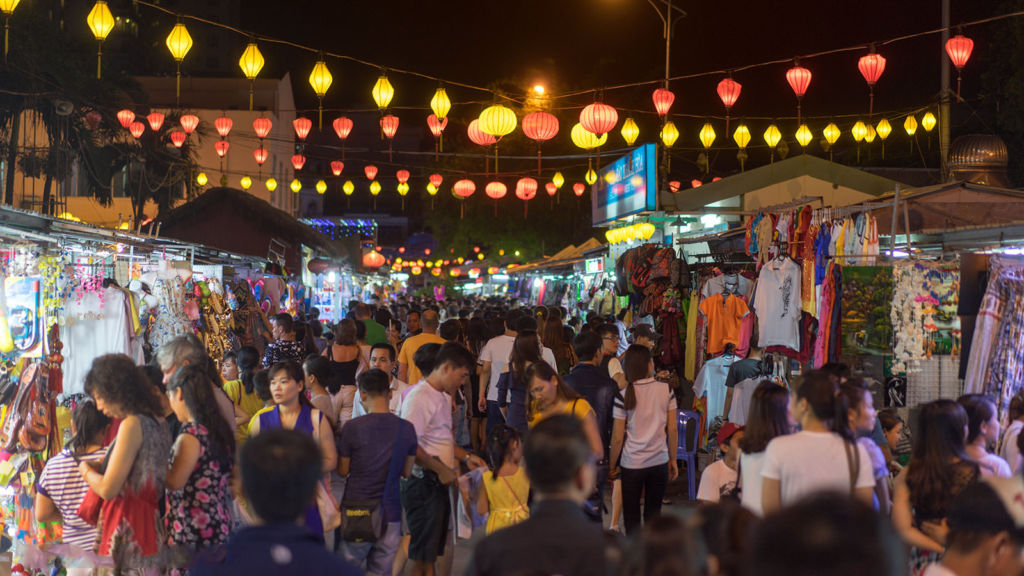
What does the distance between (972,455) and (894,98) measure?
28.5m

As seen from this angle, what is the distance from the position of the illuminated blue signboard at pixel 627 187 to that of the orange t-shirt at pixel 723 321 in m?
2.64

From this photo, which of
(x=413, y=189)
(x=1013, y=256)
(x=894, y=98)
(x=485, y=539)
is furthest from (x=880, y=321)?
(x=413, y=189)

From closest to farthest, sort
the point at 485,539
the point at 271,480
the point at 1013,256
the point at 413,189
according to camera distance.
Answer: the point at 271,480, the point at 485,539, the point at 1013,256, the point at 413,189

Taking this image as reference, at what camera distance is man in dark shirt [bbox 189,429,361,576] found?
8.70ft

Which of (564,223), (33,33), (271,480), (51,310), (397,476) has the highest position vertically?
(33,33)

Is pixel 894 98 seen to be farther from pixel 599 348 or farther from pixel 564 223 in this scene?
pixel 599 348

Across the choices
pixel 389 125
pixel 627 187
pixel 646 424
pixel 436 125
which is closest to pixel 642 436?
pixel 646 424

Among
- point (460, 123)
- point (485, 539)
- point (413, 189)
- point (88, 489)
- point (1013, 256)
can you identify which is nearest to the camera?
point (485, 539)

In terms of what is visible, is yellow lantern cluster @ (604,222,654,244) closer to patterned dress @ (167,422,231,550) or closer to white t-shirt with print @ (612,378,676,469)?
white t-shirt with print @ (612,378,676,469)

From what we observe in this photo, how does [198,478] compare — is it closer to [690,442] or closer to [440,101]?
[690,442]

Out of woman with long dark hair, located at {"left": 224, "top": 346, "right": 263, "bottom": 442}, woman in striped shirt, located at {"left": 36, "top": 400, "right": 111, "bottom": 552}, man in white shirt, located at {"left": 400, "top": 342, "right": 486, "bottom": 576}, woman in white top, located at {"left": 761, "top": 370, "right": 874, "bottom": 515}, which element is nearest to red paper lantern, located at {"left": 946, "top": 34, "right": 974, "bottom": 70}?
man in white shirt, located at {"left": 400, "top": 342, "right": 486, "bottom": 576}

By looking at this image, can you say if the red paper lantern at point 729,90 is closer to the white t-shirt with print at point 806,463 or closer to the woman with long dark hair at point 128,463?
the white t-shirt with print at point 806,463

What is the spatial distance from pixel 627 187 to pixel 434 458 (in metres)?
8.86

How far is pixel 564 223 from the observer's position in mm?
37625
